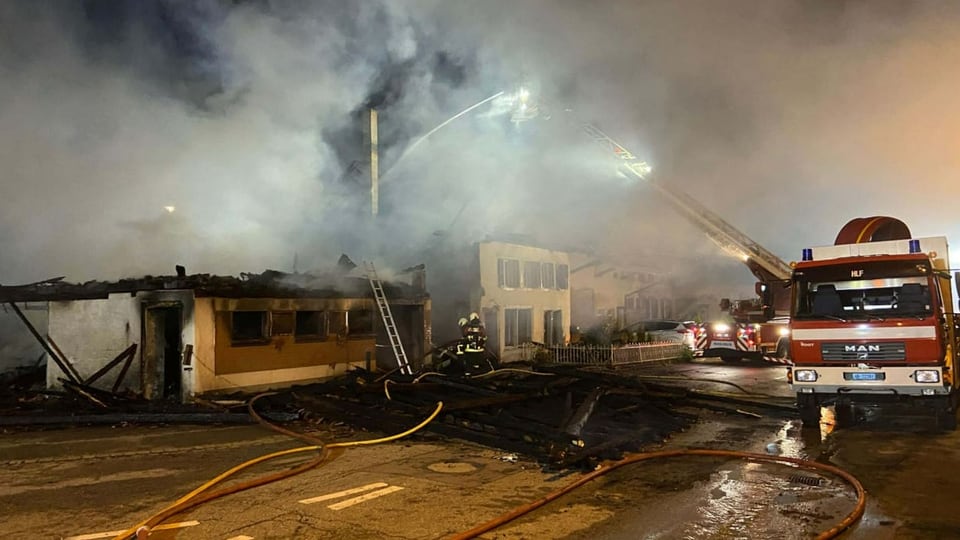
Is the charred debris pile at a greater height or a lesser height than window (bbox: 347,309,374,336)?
lesser

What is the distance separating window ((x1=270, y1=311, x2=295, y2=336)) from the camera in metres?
12.5

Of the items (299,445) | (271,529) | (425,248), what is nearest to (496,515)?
(271,529)

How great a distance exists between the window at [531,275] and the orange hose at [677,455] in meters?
13.9

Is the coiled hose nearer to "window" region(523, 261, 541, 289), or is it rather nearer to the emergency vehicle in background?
the emergency vehicle in background

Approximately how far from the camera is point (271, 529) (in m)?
4.80

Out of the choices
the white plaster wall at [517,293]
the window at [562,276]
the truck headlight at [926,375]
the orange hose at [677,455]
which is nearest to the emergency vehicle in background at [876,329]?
the truck headlight at [926,375]

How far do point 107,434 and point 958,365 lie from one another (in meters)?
12.5

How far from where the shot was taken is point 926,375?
8125 mm

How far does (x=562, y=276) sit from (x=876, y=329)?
596 inches

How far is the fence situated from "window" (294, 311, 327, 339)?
903 cm

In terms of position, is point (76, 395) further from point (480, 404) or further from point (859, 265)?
point (859, 265)

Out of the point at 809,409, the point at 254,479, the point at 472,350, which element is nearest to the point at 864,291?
the point at 809,409

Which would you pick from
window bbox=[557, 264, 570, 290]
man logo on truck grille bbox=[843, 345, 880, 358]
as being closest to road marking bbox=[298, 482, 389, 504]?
man logo on truck grille bbox=[843, 345, 880, 358]

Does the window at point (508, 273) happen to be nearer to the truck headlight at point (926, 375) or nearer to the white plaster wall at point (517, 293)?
the white plaster wall at point (517, 293)
